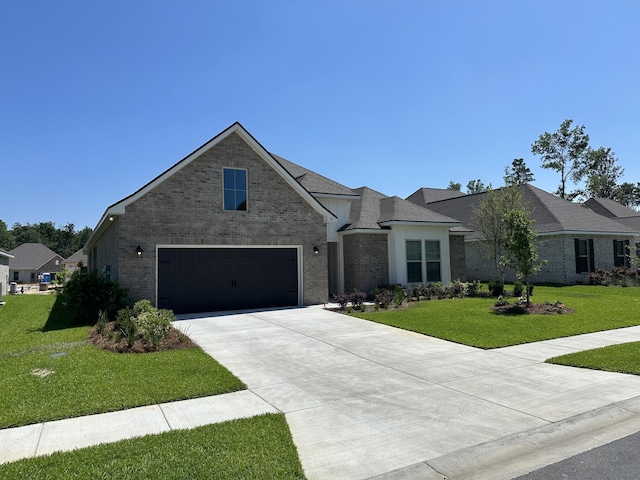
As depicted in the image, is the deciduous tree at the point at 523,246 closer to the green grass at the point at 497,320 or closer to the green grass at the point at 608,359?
the green grass at the point at 497,320

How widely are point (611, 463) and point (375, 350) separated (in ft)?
17.8

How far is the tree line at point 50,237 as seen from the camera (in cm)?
10000

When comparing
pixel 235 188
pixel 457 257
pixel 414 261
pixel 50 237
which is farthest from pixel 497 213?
pixel 50 237

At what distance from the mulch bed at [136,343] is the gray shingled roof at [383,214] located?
10.6 meters

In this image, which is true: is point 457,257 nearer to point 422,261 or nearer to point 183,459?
point 422,261

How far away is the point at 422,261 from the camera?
2009cm

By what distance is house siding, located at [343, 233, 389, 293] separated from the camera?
1912 cm

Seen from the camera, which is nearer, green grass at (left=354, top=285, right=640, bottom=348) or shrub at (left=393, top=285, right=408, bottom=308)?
green grass at (left=354, top=285, right=640, bottom=348)

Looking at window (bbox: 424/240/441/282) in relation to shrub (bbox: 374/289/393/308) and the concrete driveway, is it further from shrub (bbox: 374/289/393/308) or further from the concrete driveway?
the concrete driveway

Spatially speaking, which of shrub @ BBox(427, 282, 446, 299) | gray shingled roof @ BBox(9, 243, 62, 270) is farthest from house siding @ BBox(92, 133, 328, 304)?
gray shingled roof @ BBox(9, 243, 62, 270)

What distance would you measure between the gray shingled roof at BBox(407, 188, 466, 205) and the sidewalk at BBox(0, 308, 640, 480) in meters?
25.3

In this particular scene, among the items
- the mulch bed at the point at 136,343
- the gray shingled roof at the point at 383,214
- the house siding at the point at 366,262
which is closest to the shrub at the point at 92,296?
the mulch bed at the point at 136,343

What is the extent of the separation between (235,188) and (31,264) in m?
69.8

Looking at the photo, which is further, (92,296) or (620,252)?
(620,252)
